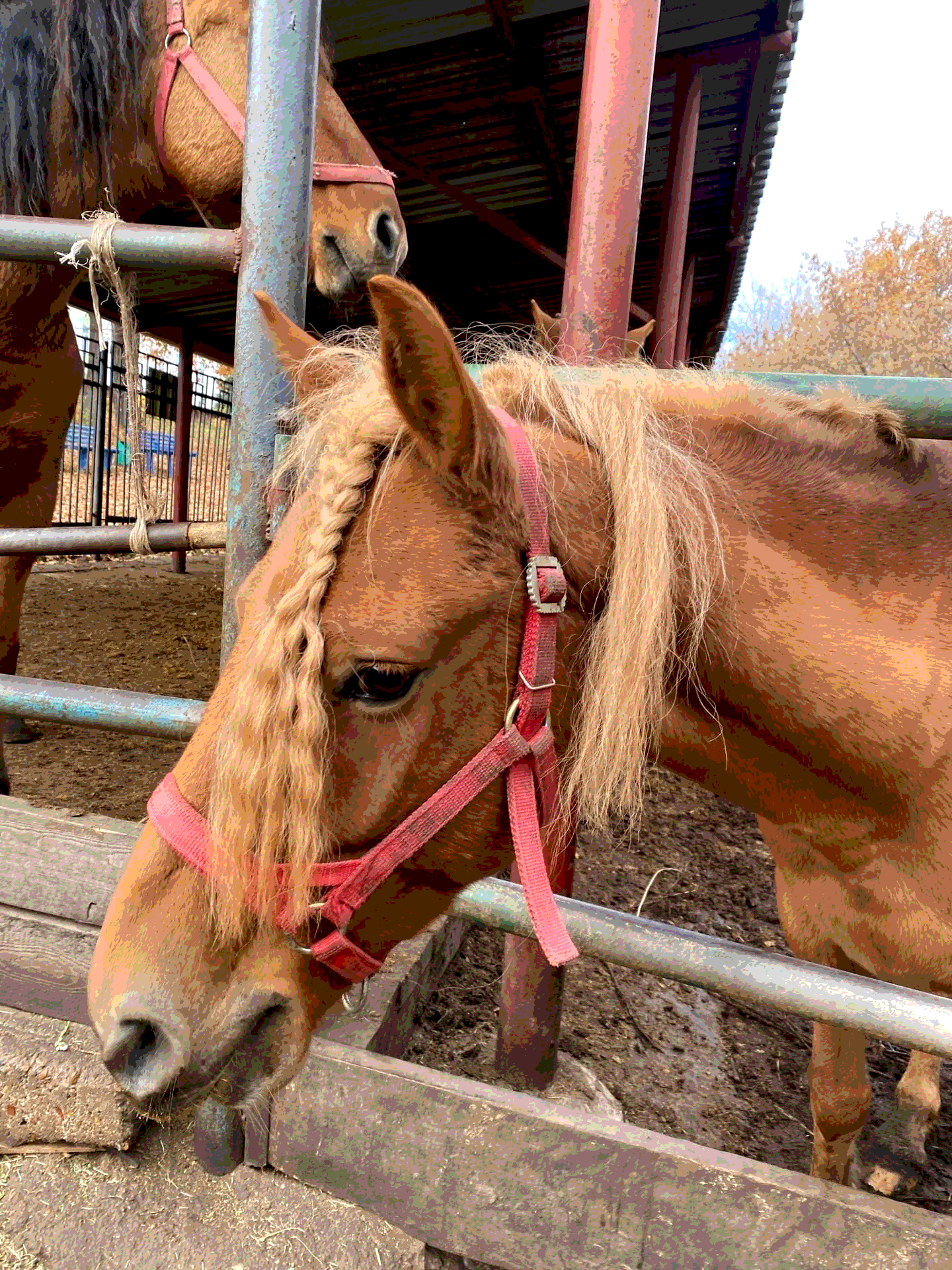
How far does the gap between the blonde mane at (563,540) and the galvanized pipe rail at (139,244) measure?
0.36m

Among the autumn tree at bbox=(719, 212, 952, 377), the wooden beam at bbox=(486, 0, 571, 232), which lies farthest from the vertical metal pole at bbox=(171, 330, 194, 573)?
the autumn tree at bbox=(719, 212, 952, 377)

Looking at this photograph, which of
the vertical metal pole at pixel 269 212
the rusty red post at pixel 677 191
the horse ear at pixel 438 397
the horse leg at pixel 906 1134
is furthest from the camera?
the rusty red post at pixel 677 191

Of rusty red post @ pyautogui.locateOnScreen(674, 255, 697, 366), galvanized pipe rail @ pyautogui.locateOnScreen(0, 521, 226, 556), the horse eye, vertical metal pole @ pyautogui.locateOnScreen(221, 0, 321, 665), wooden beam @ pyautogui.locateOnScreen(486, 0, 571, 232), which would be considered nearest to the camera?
the horse eye

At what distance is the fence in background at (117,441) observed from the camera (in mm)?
10297

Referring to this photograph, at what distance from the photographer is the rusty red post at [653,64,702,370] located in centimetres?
445

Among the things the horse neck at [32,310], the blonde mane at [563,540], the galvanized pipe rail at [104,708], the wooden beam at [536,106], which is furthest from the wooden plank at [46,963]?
the wooden beam at [536,106]

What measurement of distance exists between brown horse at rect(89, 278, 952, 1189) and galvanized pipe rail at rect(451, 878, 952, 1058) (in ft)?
0.67

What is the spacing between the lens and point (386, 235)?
2418 millimetres

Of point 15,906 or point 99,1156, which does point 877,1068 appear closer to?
point 99,1156

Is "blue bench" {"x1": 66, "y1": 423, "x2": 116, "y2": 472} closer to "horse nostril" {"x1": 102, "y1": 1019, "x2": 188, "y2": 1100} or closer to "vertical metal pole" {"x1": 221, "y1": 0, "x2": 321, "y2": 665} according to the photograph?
"vertical metal pole" {"x1": 221, "y1": 0, "x2": 321, "y2": 665}

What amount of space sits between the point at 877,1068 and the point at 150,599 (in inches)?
271

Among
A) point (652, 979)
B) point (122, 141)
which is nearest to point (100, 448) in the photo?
point (122, 141)

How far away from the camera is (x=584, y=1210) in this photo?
1271 millimetres

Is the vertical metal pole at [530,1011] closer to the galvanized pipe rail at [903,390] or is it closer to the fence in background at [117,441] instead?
the galvanized pipe rail at [903,390]
